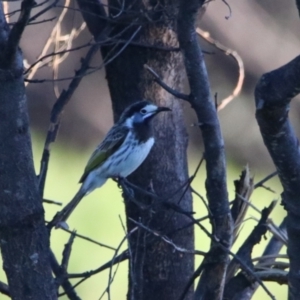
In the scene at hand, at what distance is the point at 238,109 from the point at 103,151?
5674 mm

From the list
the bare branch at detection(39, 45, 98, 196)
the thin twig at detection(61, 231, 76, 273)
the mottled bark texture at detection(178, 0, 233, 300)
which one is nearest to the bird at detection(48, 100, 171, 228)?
the bare branch at detection(39, 45, 98, 196)

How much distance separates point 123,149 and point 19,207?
1957mm

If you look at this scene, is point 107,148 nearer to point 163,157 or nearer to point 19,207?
point 163,157

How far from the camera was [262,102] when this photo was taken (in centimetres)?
220

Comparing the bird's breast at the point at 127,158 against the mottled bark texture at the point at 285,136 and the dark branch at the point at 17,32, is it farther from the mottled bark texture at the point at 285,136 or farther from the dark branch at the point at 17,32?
the mottled bark texture at the point at 285,136

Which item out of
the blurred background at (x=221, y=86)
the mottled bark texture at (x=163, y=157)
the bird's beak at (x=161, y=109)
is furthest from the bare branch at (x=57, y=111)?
the blurred background at (x=221, y=86)

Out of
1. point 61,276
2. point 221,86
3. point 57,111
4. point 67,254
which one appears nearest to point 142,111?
point 57,111

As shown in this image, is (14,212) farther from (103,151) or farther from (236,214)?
(103,151)

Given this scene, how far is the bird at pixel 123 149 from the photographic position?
3811 millimetres

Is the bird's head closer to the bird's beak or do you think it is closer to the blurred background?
the bird's beak

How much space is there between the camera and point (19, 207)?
9.09 feet

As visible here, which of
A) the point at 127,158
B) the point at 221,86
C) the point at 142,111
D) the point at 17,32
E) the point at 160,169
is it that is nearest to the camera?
the point at 17,32

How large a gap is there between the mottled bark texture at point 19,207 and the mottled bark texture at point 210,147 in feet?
1.89

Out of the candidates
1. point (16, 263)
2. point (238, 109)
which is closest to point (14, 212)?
point (16, 263)
